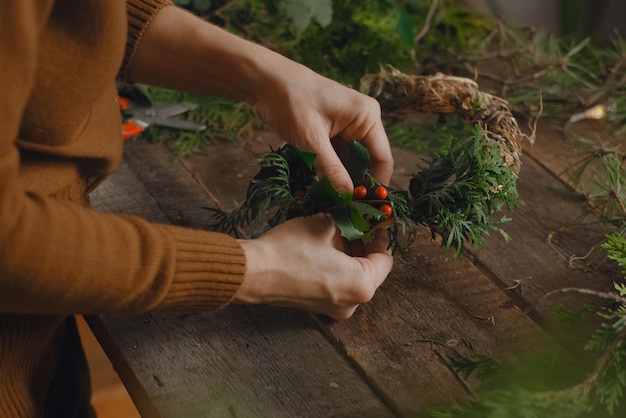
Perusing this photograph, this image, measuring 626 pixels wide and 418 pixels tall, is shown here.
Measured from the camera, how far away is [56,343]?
84 centimetres

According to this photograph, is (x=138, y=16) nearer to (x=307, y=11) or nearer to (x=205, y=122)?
(x=205, y=122)

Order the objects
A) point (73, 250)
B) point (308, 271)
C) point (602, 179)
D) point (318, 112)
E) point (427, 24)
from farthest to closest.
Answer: point (427, 24)
point (602, 179)
point (318, 112)
point (308, 271)
point (73, 250)

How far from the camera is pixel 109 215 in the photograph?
0.68 metres

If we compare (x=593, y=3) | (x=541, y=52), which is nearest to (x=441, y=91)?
(x=541, y=52)

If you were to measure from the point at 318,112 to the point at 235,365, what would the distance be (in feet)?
0.98

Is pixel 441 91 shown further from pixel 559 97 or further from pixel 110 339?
pixel 110 339

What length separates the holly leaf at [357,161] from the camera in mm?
856

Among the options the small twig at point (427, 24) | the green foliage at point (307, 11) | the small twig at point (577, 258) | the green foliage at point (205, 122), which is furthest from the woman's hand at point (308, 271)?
the small twig at point (427, 24)

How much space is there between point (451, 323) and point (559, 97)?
616mm

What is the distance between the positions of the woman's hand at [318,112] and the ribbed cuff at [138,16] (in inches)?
5.8

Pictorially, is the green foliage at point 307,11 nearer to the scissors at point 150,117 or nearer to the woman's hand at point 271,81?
the scissors at point 150,117

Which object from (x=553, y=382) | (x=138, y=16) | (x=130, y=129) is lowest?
(x=130, y=129)

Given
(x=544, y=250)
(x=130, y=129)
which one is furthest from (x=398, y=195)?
(x=130, y=129)

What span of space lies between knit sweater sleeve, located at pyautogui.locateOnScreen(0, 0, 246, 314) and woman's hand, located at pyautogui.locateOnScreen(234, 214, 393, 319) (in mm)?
28
